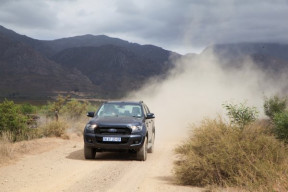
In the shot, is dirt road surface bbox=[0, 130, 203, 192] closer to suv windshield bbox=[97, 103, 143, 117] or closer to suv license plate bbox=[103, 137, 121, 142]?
suv license plate bbox=[103, 137, 121, 142]

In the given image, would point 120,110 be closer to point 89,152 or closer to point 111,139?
point 111,139

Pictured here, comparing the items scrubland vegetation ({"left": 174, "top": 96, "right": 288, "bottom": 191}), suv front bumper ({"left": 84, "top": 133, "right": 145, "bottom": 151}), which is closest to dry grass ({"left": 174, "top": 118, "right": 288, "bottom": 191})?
scrubland vegetation ({"left": 174, "top": 96, "right": 288, "bottom": 191})

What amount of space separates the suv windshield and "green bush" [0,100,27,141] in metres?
7.06

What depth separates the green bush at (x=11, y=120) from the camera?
19.8 m

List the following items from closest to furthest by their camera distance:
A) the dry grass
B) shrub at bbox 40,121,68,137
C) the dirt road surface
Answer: the dry grass
the dirt road surface
shrub at bbox 40,121,68,137

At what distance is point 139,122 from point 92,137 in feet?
A: 5.08

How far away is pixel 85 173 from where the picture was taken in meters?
9.98

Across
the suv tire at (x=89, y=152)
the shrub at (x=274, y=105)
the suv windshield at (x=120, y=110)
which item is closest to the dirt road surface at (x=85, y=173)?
the suv tire at (x=89, y=152)

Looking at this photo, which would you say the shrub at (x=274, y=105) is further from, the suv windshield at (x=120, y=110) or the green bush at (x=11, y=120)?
the suv windshield at (x=120, y=110)

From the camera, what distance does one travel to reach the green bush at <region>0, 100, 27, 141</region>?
19798mm

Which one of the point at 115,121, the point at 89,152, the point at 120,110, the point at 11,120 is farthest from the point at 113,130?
the point at 11,120

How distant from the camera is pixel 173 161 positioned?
1268cm

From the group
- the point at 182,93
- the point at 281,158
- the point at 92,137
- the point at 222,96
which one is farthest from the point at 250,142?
the point at 222,96

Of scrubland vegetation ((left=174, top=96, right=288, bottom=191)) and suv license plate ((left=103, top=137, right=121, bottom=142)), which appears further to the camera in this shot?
suv license plate ((left=103, top=137, right=121, bottom=142))
